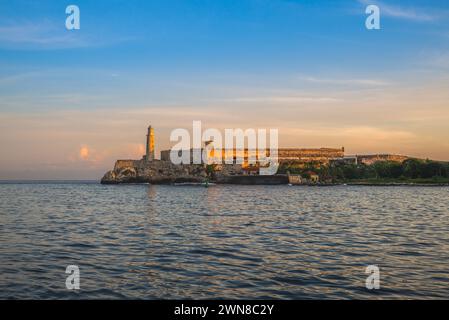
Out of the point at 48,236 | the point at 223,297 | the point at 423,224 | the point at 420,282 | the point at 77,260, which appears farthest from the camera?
the point at 423,224

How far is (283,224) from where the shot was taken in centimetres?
3425

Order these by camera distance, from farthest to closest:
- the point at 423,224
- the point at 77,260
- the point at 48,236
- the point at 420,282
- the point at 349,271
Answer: the point at 423,224, the point at 48,236, the point at 77,260, the point at 349,271, the point at 420,282

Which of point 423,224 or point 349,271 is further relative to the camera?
point 423,224

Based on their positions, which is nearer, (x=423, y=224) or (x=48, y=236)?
(x=48, y=236)

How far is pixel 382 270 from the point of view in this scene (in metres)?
17.2

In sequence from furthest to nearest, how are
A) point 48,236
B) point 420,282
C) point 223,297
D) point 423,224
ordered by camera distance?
point 423,224 < point 48,236 < point 420,282 < point 223,297

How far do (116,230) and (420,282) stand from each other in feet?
68.5

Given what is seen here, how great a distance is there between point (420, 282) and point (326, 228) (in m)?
16.4

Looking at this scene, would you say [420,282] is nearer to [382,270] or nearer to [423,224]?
[382,270]

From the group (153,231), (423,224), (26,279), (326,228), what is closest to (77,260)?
(26,279)
